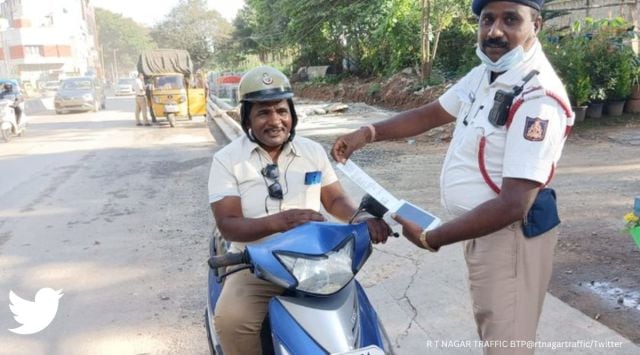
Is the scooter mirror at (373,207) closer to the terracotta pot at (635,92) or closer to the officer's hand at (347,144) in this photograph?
the officer's hand at (347,144)

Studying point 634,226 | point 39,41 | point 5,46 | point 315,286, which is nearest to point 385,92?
point 634,226

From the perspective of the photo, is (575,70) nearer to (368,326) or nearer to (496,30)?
(496,30)

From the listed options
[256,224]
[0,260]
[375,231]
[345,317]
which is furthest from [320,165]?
[0,260]

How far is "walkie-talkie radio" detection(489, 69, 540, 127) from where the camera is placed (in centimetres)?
182

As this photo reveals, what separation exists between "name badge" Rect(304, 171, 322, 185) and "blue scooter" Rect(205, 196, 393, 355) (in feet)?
2.26

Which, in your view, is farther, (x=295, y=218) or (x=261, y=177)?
(x=261, y=177)

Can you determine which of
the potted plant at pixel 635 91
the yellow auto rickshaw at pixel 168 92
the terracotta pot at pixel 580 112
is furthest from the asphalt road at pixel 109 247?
the potted plant at pixel 635 91

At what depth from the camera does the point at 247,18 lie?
39.4 meters

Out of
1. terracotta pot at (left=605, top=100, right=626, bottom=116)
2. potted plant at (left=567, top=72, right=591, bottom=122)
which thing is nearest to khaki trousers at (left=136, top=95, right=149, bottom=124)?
potted plant at (left=567, top=72, right=591, bottom=122)

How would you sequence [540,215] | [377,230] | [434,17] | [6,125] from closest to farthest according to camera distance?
[540,215] < [377,230] < [6,125] < [434,17]

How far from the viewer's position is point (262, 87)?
8.27 feet

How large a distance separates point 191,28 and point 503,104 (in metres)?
61.8

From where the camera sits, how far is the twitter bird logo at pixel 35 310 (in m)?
3.90

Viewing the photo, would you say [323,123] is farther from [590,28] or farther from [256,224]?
[256,224]
